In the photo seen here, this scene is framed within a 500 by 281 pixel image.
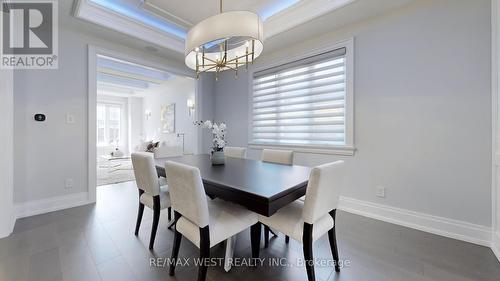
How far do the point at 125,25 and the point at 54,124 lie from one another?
168 centimetres

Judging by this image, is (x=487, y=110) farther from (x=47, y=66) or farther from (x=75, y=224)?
(x=47, y=66)

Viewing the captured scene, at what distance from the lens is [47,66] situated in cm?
264

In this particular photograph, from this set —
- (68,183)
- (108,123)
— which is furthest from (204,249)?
(108,123)

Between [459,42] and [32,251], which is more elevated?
[459,42]

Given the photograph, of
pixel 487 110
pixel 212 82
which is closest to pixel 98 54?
pixel 212 82

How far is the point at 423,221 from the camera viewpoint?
7.06 feet

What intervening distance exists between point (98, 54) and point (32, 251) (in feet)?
8.63

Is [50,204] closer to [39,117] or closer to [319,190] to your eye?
[39,117]

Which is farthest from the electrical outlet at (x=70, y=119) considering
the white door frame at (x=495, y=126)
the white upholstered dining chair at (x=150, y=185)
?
the white door frame at (x=495, y=126)

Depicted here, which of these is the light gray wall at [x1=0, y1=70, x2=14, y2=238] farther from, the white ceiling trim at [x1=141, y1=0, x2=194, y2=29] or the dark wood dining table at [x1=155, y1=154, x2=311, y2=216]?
the dark wood dining table at [x1=155, y1=154, x2=311, y2=216]

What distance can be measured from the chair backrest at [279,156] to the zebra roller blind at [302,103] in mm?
769

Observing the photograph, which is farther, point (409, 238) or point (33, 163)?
point (33, 163)

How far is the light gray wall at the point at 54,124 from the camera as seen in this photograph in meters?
2.47

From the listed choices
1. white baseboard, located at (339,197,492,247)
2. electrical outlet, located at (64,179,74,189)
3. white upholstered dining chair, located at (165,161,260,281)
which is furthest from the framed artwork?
white baseboard, located at (339,197,492,247)
